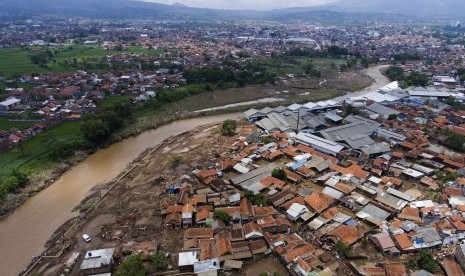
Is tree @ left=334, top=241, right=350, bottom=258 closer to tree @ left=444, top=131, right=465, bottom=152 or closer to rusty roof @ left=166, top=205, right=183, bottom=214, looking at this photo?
rusty roof @ left=166, top=205, right=183, bottom=214

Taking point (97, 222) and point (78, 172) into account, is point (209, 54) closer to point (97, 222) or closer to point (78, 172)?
point (78, 172)

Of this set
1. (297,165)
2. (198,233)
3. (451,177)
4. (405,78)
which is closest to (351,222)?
(297,165)

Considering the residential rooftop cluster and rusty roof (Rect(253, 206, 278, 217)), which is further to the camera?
rusty roof (Rect(253, 206, 278, 217))

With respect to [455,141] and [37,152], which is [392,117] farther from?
[37,152]

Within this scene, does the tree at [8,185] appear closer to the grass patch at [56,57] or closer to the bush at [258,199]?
the bush at [258,199]

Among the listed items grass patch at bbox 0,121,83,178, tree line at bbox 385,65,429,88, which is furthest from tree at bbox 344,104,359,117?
grass patch at bbox 0,121,83,178

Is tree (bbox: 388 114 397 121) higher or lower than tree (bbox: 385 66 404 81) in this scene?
higher

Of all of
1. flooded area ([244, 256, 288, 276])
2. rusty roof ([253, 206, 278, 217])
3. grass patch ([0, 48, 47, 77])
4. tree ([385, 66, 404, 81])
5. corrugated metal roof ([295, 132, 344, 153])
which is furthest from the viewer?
grass patch ([0, 48, 47, 77])
